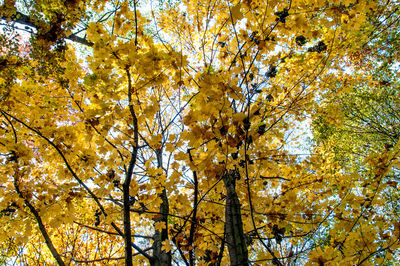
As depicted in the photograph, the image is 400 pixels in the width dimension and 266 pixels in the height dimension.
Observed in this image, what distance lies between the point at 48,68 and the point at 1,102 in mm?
580

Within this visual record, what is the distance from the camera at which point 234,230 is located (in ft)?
6.38

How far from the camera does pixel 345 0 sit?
1.56 m

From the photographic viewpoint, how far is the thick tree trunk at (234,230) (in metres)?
1.83

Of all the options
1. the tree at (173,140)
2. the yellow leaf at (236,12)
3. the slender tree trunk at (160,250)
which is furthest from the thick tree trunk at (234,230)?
the yellow leaf at (236,12)

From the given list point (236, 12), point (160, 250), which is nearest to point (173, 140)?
point (236, 12)

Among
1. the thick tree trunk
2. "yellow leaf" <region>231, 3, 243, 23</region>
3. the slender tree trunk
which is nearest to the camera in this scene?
"yellow leaf" <region>231, 3, 243, 23</region>

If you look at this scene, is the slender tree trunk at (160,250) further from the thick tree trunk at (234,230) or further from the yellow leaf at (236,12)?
the yellow leaf at (236,12)

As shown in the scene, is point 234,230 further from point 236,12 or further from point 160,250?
point 236,12

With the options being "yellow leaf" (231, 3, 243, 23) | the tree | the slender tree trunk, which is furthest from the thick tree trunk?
"yellow leaf" (231, 3, 243, 23)

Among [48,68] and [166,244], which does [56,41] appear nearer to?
[48,68]

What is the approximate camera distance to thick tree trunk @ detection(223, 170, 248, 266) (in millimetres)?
1826

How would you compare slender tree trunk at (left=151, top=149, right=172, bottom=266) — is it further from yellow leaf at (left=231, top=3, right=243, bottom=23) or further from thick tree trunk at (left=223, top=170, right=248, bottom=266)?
yellow leaf at (left=231, top=3, right=243, bottom=23)

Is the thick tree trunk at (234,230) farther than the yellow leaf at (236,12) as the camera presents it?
Yes

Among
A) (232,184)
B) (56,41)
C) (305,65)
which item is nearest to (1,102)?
(56,41)
